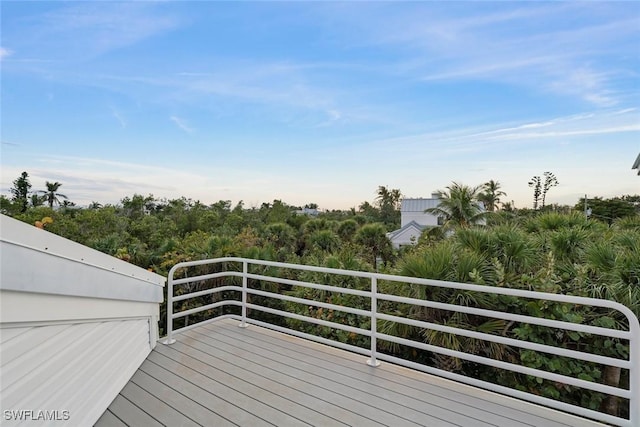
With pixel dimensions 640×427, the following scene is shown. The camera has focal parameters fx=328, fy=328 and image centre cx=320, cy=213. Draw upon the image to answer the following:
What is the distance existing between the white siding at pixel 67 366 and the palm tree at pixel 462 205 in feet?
43.6

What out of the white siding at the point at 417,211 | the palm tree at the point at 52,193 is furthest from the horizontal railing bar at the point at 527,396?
the palm tree at the point at 52,193

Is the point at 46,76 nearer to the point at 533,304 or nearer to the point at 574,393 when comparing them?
the point at 533,304

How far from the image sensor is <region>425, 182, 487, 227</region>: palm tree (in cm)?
1398

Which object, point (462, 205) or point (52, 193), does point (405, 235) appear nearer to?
point (462, 205)

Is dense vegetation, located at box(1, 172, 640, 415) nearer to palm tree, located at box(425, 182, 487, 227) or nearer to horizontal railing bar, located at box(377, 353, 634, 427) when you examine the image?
horizontal railing bar, located at box(377, 353, 634, 427)

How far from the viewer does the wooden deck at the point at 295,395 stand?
82.4 inches

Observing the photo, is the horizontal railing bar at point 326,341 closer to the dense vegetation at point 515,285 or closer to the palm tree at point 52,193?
the dense vegetation at point 515,285

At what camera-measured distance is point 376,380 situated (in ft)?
8.60

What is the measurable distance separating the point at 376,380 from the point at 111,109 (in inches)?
267

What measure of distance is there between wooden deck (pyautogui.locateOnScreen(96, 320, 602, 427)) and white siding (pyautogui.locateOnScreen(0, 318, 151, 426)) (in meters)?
0.18

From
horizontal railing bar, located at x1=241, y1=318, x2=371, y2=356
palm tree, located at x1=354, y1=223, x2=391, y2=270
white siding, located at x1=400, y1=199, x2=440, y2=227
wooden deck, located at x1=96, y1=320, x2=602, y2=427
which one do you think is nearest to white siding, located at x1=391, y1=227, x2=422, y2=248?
white siding, located at x1=400, y1=199, x2=440, y2=227

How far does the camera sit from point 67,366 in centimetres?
171

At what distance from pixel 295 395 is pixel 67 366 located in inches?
56.2

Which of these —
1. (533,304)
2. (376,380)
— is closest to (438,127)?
(533,304)
